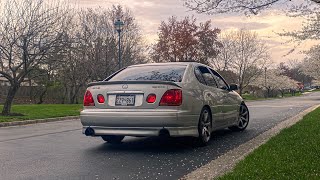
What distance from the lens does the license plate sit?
652cm

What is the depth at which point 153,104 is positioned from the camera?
639cm

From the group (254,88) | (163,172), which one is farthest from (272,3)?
(254,88)

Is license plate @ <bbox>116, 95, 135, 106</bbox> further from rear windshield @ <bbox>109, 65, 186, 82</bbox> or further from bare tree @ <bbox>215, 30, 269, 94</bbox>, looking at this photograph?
bare tree @ <bbox>215, 30, 269, 94</bbox>

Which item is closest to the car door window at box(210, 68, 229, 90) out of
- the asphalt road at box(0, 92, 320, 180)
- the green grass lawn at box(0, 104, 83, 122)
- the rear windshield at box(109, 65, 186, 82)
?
the asphalt road at box(0, 92, 320, 180)

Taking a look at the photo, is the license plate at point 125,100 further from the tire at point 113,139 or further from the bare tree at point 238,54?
the bare tree at point 238,54

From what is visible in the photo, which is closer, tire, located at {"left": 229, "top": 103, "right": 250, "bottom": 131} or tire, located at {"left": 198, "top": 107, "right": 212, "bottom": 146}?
tire, located at {"left": 198, "top": 107, "right": 212, "bottom": 146}

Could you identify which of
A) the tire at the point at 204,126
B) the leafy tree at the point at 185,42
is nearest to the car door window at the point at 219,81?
the tire at the point at 204,126

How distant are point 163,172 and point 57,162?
171cm

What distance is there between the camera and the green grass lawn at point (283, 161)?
13.9 feet

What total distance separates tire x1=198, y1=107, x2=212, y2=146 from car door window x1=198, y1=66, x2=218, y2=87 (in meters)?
0.72

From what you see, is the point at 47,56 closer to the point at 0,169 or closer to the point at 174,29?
the point at 0,169

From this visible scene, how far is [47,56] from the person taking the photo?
17.8 m

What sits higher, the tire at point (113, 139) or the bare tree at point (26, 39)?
the bare tree at point (26, 39)

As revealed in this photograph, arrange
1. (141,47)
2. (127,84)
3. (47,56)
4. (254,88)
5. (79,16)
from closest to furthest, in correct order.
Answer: (127,84)
(47,56)
(79,16)
(141,47)
(254,88)
